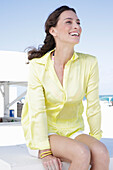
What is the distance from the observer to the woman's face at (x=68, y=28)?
2.24 metres

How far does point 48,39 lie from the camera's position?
2457 mm

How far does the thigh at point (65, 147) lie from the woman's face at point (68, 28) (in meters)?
0.68

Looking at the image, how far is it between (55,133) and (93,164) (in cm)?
36

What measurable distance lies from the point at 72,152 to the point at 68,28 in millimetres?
861

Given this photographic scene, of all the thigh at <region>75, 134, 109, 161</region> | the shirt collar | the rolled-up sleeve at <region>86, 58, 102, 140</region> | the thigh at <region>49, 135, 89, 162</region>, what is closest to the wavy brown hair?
the shirt collar

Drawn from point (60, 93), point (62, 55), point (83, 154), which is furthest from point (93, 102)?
point (83, 154)

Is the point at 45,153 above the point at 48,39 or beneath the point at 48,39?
beneath

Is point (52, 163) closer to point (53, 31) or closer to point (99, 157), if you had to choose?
point (99, 157)

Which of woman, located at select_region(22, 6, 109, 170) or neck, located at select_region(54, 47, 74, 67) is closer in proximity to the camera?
woman, located at select_region(22, 6, 109, 170)

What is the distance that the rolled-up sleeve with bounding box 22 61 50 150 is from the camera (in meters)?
2.13

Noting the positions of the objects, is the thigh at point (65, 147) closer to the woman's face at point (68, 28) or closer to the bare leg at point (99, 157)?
the bare leg at point (99, 157)

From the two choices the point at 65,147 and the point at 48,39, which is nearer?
the point at 65,147

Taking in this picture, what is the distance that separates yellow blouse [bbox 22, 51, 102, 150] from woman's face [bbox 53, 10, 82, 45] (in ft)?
0.50

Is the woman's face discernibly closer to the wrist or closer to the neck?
the neck
